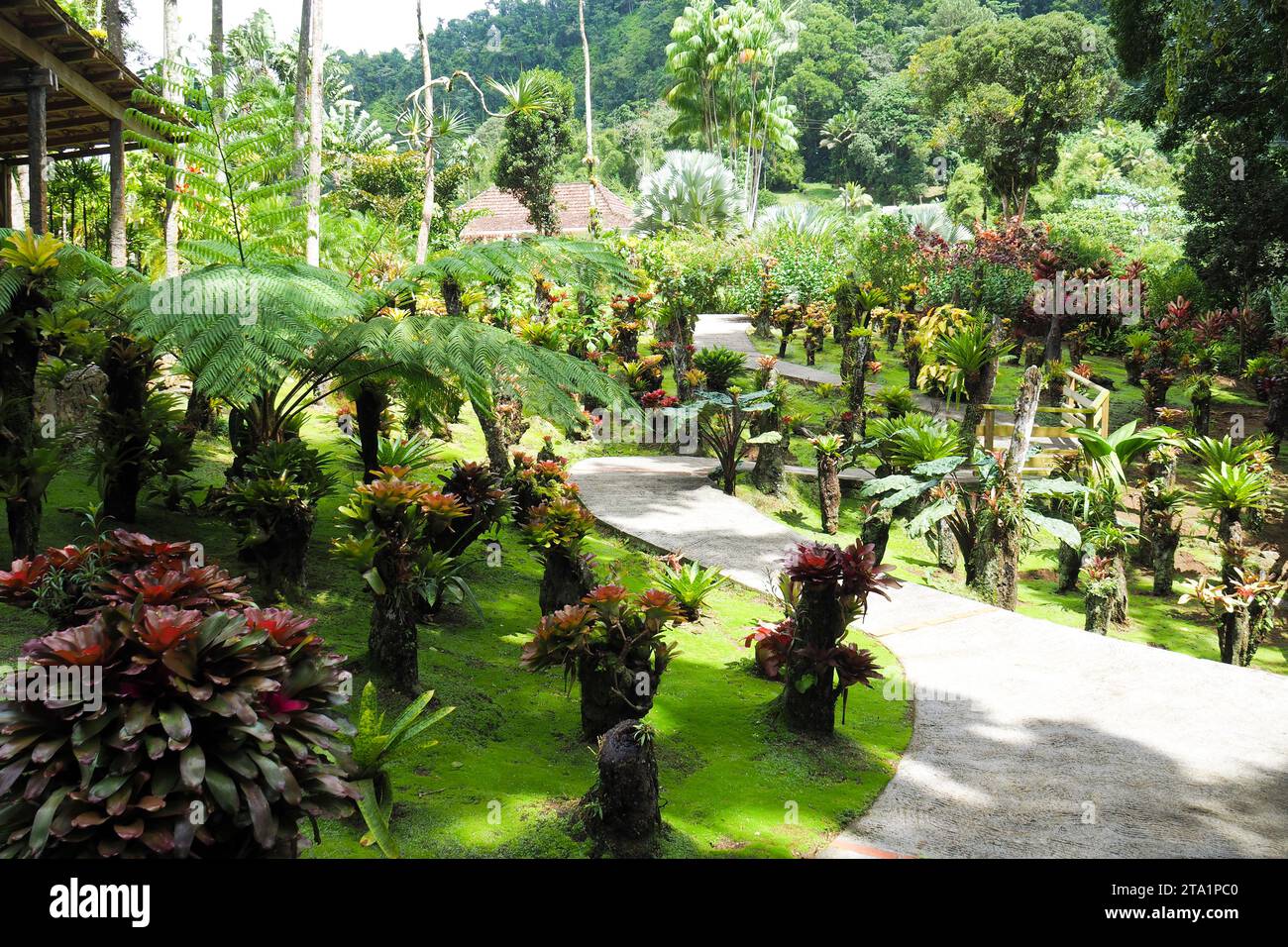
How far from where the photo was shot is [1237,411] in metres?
16.2

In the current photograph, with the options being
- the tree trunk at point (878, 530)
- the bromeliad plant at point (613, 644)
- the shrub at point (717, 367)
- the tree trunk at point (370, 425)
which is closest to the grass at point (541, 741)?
the bromeliad plant at point (613, 644)

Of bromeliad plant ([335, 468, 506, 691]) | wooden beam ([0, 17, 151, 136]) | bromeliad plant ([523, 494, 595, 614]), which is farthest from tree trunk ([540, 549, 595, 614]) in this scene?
wooden beam ([0, 17, 151, 136])

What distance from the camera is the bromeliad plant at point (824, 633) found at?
5.23 m

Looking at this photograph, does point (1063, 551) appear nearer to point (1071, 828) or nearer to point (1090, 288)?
point (1071, 828)

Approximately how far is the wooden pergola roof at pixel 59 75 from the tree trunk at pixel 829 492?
760 centimetres

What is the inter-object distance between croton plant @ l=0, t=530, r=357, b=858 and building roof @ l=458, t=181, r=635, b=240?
112ft

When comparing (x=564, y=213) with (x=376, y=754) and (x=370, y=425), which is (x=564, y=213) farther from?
(x=376, y=754)

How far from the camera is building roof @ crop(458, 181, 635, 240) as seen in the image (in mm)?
37094

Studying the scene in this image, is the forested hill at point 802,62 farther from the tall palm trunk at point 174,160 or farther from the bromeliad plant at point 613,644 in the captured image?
the bromeliad plant at point 613,644

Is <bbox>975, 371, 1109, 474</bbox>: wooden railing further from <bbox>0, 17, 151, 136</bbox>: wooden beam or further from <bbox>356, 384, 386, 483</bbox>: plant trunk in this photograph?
<bbox>0, 17, 151, 136</bbox>: wooden beam

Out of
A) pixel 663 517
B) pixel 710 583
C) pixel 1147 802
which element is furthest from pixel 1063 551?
pixel 1147 802

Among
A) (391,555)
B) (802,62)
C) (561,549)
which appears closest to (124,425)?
(391,555)

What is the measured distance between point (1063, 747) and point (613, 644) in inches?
108

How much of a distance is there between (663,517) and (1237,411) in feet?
37.7
